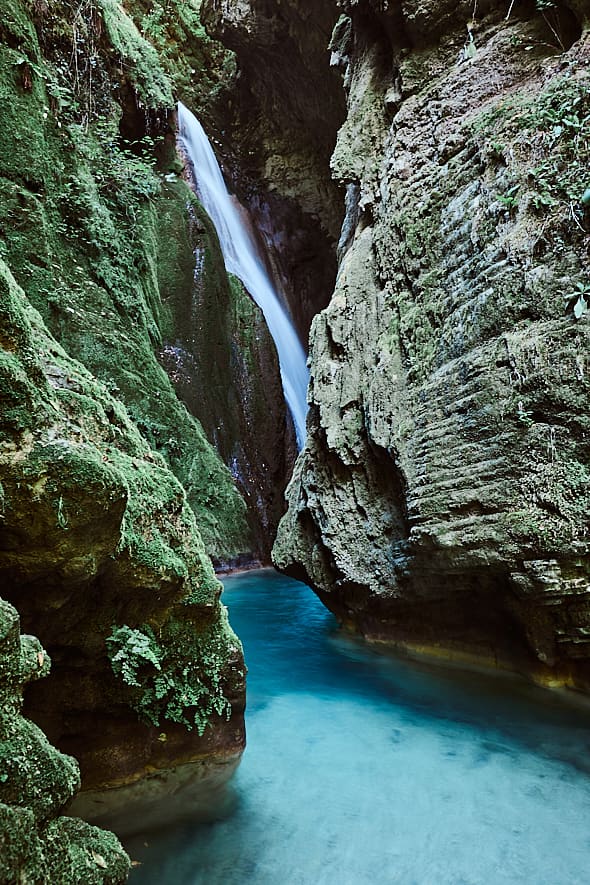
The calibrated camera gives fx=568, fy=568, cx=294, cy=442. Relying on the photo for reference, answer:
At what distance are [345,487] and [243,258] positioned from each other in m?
13.6

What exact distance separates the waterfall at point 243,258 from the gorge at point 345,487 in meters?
4.61

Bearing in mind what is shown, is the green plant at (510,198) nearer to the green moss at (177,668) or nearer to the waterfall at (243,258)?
the green moss at (177,668)

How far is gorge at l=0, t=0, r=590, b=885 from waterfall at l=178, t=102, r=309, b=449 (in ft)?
15.1

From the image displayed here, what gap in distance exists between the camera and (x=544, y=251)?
529 cm

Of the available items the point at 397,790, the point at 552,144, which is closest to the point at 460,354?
the point at 552,144

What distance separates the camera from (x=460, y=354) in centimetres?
600

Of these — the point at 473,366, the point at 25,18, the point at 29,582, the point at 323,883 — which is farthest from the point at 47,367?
the point at 25,18

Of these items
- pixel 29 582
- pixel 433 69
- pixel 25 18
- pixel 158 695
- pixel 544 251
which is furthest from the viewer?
pixel 25 18

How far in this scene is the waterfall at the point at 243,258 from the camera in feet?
60.1

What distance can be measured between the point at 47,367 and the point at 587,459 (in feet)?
13.8

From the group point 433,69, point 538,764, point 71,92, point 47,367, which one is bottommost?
point 538,764

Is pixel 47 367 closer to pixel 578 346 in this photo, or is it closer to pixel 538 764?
pixel 578 346

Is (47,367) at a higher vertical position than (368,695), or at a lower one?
higher

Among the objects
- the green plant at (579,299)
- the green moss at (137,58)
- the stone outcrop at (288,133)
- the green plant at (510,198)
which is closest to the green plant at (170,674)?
the green plant at (579,299)
